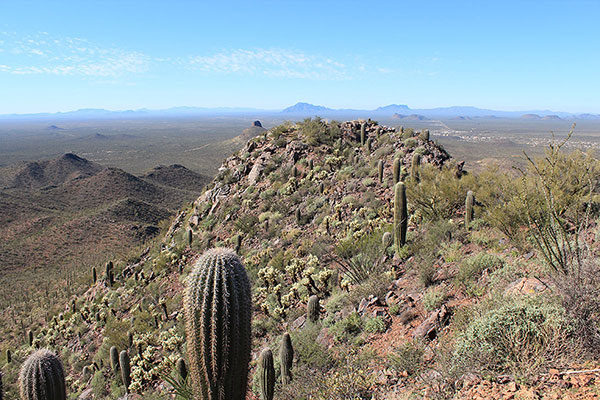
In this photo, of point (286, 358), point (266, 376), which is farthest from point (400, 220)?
point (266, 376)

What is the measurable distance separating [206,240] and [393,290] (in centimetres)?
990

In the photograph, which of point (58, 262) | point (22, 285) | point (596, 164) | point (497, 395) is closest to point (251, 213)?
point (596, 164)

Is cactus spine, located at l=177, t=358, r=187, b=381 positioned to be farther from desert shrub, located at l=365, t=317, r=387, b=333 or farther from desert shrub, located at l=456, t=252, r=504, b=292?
desert shrub, located at l=456, t=252, r=504, b=292

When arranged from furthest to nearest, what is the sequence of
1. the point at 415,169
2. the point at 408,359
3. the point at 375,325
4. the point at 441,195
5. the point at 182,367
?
the point at 415,169
the point at 441,195
the point at 182,367
the point at 375,325
the point at 408,359

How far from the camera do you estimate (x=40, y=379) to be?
608cm

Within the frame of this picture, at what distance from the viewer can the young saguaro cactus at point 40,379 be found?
239 inches

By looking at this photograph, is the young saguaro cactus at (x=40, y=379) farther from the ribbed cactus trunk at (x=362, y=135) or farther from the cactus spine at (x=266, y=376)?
the ribbed cactus trunk at (x=362, y=135)

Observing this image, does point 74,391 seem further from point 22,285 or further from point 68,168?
point 68,168

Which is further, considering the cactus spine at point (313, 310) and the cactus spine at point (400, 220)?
the cactus spine at point (400, 220)

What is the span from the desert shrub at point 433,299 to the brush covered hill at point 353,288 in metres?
0.03

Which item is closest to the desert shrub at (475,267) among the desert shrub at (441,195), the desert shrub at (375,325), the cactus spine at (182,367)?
the desert shrub at (375,325)

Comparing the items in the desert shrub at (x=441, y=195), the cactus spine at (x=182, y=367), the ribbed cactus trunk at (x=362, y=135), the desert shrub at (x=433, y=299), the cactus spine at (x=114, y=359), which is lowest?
the cactus spine at (x=114, y=359)

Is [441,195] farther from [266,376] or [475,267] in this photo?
[266,376]

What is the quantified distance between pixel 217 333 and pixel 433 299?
3954 mm
